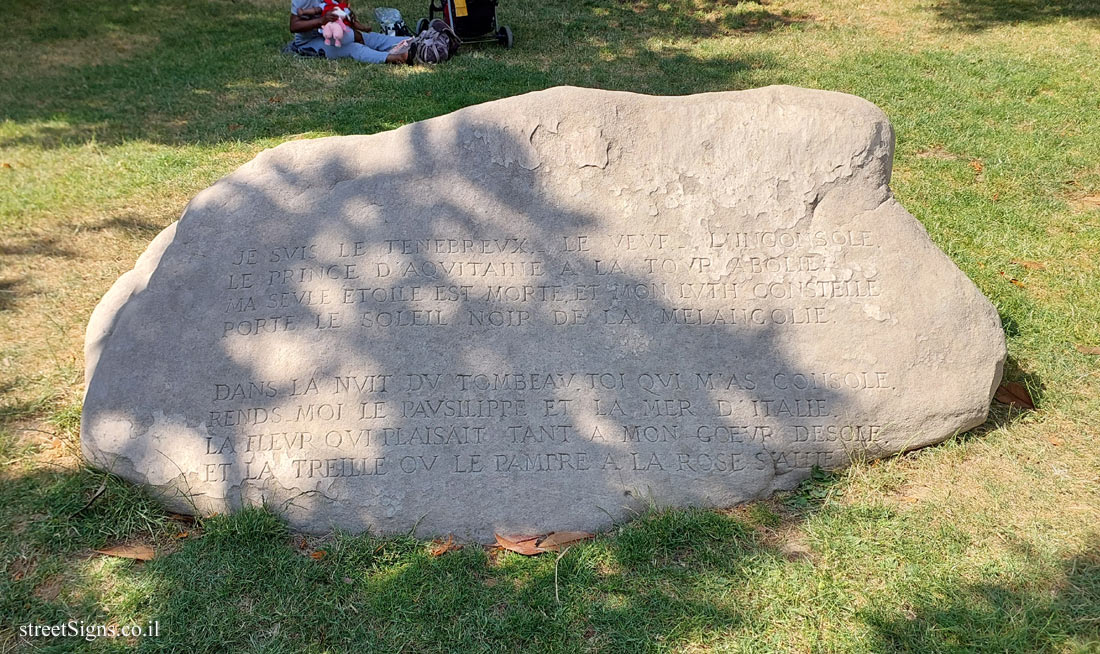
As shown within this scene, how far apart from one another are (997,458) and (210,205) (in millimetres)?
3597

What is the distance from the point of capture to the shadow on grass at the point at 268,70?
727cm

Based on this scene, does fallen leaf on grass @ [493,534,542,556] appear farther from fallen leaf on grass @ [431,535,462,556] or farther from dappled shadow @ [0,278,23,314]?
dappled shadow @ [0,278,23,314]

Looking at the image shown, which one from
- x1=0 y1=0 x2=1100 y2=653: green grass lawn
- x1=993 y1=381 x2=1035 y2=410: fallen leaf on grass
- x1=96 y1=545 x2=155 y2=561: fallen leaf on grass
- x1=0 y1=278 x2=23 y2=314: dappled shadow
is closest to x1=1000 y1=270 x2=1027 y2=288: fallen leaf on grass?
x1=0 y1=0 x2=1100 y2=653: green grass lawn

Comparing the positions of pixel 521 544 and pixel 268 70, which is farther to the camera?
pixel 268 70

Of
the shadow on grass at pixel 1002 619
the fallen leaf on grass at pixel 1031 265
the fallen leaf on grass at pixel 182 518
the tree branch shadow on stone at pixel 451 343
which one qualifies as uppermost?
the tree branch shadow on stone at pixel 451 343

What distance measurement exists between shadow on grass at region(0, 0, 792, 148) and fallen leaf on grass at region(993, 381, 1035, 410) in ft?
15.9

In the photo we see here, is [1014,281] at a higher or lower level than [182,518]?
higher

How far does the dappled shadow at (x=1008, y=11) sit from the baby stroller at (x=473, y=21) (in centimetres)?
534

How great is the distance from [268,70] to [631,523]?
7.17m

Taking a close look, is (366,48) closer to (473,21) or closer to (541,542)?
(473,21)

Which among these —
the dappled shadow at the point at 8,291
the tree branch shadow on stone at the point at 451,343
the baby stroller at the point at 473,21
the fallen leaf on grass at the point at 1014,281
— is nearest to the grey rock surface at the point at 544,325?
the tree branch shadow on stone at the point at 451,343

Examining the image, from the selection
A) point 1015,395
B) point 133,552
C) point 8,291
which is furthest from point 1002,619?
point 8,291

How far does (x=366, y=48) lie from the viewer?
350 inches

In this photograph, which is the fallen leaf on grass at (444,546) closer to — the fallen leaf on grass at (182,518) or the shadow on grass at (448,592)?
the shadow on grass at (448,592)
